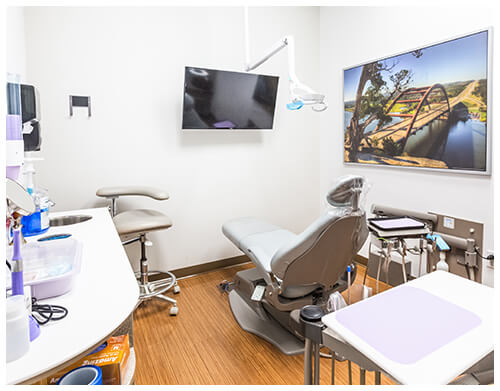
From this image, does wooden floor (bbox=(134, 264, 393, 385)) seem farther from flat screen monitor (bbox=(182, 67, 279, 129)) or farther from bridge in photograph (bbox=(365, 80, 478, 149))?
bridge in photograph (bbox=(365, 80, 478, 149))

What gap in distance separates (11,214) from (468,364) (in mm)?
1148

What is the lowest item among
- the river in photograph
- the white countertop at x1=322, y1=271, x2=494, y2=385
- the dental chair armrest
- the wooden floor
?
the wooden floor

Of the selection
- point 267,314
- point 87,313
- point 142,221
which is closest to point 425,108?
point 267,314

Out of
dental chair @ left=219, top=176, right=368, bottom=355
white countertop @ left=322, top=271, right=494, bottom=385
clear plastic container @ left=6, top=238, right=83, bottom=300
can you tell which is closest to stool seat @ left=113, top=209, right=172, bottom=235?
dental chair @ left=219, top=176, right=368, bottom=355

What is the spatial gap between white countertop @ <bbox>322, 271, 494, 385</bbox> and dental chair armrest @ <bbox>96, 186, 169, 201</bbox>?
6.11ft

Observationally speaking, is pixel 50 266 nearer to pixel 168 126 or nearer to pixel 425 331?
pixel 425 331

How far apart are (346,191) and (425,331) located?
88 centimetres

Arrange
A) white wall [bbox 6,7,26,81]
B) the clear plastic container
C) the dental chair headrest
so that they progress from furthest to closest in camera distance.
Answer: white wall [bbox 6,7,26,81], the dental chair headrest, the clear plastic container

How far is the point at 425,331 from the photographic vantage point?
775 millimetres

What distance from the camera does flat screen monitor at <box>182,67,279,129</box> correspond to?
9.17 feet

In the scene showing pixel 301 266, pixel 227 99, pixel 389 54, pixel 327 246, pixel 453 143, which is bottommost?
pixel 301 266

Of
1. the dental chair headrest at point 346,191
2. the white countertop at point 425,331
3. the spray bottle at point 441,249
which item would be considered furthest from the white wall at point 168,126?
the white countertop at point 425,331

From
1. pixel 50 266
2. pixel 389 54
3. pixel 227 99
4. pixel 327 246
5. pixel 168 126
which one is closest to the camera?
pixel 50 266

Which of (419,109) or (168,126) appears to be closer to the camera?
(419,109)
